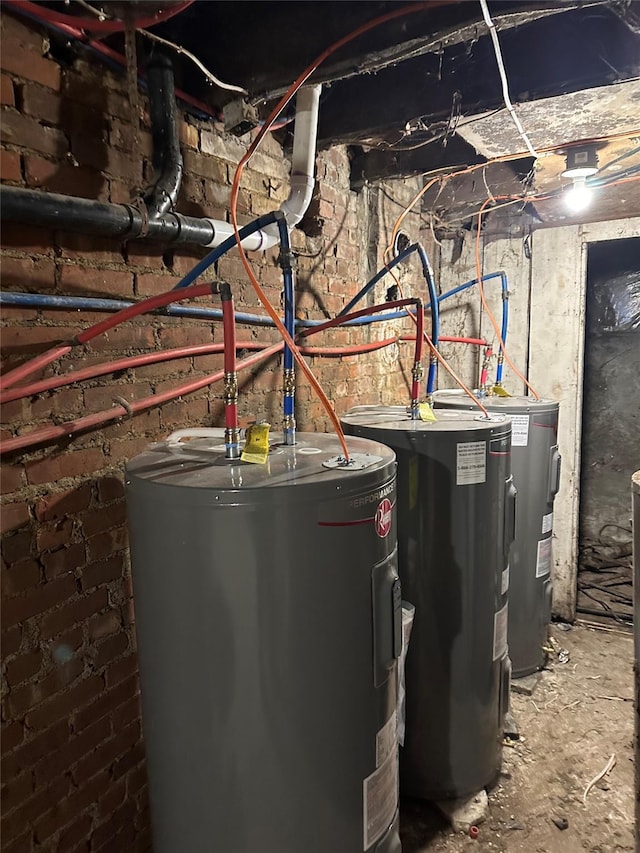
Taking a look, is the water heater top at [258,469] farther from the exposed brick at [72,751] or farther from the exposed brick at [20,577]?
the exposed brick at [72,751]

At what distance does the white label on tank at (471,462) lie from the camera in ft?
5.32

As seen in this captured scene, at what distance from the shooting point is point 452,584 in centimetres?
170

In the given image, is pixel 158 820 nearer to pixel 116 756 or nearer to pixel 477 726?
pixel 116 756

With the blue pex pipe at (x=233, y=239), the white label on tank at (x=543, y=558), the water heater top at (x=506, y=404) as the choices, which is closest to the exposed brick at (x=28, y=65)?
the blue pex pipe at (x=233, y=239)

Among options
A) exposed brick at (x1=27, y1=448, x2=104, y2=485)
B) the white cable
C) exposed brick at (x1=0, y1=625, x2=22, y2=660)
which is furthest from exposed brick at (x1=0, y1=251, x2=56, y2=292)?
the white cable

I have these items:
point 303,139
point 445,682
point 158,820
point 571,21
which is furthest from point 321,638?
point 571,21

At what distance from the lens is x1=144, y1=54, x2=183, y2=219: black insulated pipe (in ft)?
4.34

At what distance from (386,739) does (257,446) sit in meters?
0.68

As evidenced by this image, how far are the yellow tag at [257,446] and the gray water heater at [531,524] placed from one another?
1.48 m

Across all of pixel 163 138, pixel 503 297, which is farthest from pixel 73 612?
pixel 503 297

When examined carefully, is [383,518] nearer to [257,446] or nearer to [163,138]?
[257,446]

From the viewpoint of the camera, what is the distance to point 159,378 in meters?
1.47

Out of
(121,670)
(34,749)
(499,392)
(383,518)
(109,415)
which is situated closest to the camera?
(383,518)

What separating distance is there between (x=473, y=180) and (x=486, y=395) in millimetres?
1055
